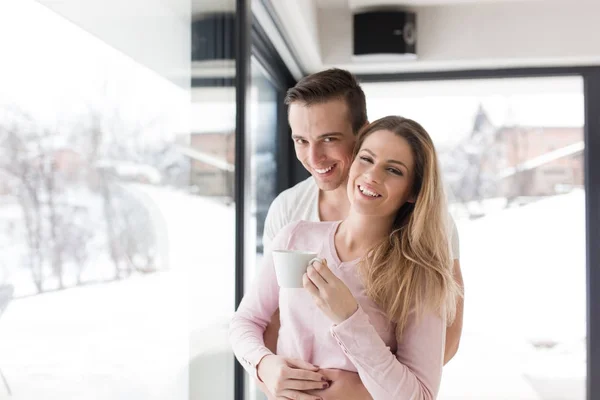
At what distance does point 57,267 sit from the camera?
1038mm

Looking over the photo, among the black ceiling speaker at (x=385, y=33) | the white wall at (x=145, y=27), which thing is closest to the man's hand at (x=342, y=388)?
the white wall at (x=145, y=27)

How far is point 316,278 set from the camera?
1125mm

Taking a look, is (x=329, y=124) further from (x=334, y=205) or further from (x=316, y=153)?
(x=334, y=205)

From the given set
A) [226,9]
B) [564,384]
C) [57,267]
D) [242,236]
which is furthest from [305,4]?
[564,384]

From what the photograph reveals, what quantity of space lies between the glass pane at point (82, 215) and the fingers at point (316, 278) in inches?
15.6

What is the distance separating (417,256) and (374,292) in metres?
0.11

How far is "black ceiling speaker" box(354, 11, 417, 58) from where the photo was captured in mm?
3676

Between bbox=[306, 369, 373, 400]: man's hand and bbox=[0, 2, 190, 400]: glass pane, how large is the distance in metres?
0.42

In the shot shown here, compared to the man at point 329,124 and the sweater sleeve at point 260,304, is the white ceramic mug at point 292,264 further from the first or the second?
the man at point 329,124

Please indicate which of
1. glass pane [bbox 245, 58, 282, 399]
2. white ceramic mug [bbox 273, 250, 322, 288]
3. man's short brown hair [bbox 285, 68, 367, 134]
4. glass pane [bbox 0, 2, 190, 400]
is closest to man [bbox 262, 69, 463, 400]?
man's short brown hair [bbox 285, 68, 367, 134]

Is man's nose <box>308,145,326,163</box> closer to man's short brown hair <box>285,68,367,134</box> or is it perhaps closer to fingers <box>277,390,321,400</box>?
man's short brown hair <box>285,68,367,134</box>

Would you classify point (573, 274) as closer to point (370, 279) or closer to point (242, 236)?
point (242, 236)

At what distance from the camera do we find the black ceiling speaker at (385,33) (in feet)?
12.1

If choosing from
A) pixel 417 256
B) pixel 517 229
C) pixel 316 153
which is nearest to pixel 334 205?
pixel 316 153
